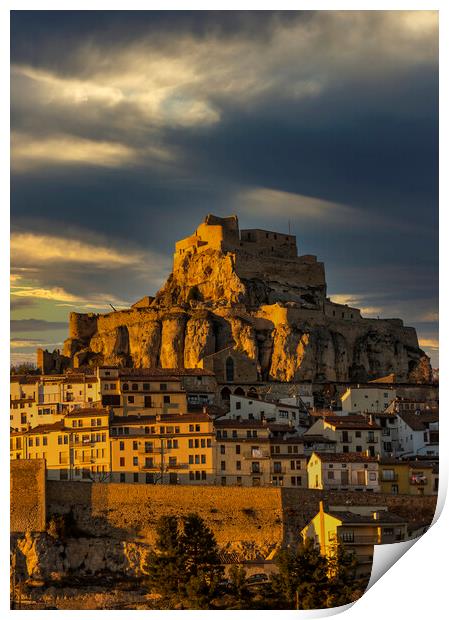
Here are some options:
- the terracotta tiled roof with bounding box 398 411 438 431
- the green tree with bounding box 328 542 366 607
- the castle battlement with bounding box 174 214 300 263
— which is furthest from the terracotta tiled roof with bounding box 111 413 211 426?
the castle battlement with bounding box 174 214 300 263

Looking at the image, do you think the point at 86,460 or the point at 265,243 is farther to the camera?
the point at 265,243

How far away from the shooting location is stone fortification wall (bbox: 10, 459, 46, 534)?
129 ft

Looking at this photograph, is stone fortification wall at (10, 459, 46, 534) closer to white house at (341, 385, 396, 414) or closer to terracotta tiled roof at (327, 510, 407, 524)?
terracotta tiled roof at (327, 510, 407, 524)

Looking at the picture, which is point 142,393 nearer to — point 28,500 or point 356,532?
point 28,500

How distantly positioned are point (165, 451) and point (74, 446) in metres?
2.80

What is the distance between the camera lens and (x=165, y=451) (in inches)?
1670

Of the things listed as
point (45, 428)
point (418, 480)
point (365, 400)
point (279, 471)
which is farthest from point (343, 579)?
point (365, 400)

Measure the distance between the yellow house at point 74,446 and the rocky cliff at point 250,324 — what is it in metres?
11.4

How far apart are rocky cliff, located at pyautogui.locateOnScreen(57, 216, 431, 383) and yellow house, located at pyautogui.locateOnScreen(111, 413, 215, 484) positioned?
11714 mm

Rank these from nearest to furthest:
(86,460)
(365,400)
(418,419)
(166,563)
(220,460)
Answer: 1. (166,563)
2. (220,460)
3. (86,460)
4. (418,419)
5. (365,400)

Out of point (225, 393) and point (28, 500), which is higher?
point (225, 393)

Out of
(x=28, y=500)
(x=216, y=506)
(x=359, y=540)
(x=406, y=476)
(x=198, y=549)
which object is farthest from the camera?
(x=406, y=476)
